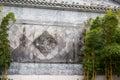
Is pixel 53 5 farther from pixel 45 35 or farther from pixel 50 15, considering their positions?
pixel 45 35

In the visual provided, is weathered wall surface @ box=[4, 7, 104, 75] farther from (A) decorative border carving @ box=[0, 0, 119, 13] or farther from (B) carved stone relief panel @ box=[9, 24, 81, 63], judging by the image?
(A) decorative border carving @ box=[0, 0, 119, 13]

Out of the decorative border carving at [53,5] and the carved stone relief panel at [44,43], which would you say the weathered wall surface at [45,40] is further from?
the decorative border carving at [53,5]

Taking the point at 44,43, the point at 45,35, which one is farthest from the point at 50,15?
the point at 44,43

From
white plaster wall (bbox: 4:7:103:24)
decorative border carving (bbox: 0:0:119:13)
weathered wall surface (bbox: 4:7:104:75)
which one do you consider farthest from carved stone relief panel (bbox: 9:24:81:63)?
decorative border carving (bbox: 0:0:119:13)

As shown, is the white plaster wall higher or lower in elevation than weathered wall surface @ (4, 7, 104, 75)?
higher

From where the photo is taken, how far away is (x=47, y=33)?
29.3ft

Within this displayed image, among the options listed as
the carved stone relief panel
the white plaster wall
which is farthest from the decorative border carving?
the carved stone relief panel

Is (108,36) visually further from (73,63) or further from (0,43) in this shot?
(0,43)

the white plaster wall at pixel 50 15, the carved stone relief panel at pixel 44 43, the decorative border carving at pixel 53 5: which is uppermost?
the decorative border carving at pixel 53 5

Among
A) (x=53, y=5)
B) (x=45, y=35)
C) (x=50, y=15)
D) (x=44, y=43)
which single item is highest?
(x=53, y=5)

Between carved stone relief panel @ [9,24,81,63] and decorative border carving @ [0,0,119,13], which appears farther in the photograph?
decorative border carving @ [0,0,119,13]

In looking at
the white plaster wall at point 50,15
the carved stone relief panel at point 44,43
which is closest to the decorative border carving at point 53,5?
the white plaster wall at point 50,15

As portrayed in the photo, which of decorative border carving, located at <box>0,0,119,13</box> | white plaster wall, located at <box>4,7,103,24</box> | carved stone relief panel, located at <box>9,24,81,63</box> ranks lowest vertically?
carved stone relief panel, located at <box>9,24,81,63</box>

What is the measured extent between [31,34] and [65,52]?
1196 mm
